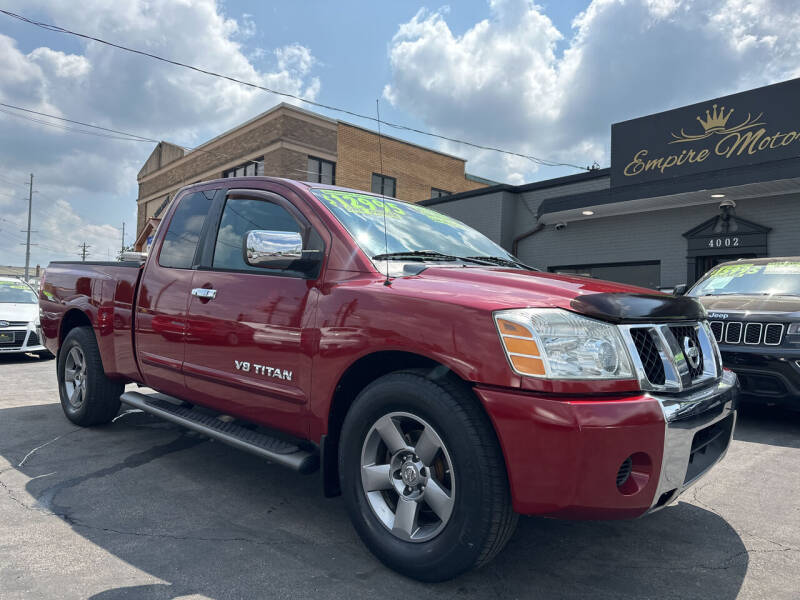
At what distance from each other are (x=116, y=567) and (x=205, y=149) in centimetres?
2966

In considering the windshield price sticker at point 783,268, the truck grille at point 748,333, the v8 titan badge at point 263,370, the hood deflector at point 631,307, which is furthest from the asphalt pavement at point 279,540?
the windshield price sticker at point 783,268

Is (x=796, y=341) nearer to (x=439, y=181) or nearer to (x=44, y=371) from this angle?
(x=44, y=371)

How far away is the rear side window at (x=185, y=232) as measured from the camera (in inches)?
151

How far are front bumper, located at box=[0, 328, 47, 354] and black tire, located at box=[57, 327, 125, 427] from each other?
5.18m

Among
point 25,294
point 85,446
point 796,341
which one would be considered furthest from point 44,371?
point 796,341

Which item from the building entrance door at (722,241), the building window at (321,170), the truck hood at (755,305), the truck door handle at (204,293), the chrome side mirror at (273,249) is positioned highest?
the building window at (321,170)

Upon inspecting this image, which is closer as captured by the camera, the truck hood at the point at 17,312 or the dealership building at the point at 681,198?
the truck hood at the point at 17,312

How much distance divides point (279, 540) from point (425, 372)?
118cm

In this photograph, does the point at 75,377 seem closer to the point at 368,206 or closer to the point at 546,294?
the point at 368,206

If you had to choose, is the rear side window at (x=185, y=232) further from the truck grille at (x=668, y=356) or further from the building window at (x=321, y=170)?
the building window at (x=321, y=170)

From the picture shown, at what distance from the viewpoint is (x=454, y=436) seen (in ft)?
7.15

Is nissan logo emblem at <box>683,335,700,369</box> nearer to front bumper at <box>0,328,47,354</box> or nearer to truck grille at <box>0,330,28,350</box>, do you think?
front bumper at <box>0,328,47,354</box>

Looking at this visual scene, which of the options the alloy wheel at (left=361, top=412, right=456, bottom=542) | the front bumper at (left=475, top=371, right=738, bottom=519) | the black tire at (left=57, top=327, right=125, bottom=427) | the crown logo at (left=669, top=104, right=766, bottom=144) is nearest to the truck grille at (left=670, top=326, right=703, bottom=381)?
the front bumper at (left=475, top=371, right=738, bottom=519)

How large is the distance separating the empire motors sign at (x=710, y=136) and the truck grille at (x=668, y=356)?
1133cm
